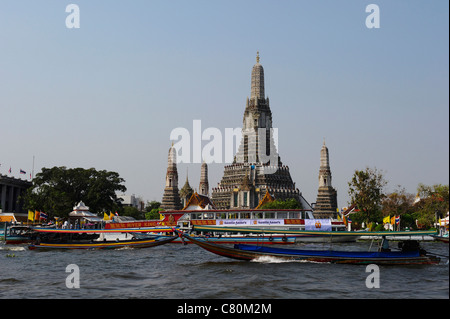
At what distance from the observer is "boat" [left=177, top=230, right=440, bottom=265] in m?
29.4

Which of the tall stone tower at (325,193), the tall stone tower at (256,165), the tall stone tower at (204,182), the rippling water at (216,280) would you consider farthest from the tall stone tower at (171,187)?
the rippling water at (216,280)

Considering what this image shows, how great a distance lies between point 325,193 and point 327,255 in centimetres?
10592

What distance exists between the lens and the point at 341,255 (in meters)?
30.3

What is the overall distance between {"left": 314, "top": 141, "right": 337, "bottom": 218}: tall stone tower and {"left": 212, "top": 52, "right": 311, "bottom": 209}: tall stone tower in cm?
893

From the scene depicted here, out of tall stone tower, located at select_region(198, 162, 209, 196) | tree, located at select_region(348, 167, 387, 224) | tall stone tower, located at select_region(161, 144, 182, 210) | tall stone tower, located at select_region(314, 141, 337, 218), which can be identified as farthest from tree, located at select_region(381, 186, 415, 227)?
tall stone tower, located at select_region(198, 162, 209, 196)

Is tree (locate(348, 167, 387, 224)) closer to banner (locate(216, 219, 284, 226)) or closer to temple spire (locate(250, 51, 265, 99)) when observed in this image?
banner (locate(216, 219, 284, 226))

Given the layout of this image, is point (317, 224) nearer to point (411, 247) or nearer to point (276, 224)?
point (276, 224)

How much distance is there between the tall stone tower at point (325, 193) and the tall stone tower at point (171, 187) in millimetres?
38095

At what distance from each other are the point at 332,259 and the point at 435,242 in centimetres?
3165
